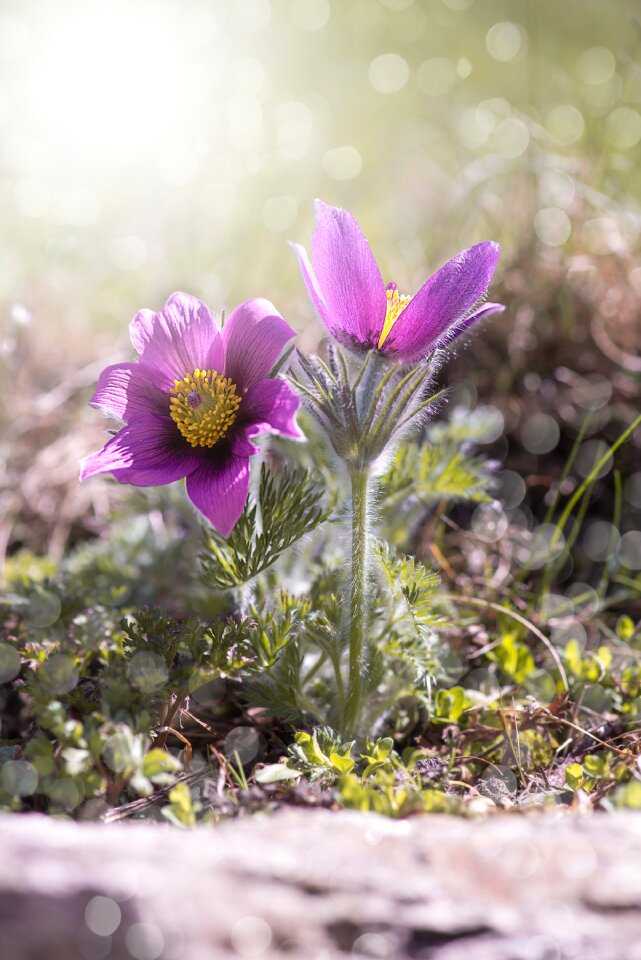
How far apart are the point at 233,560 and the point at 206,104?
4.22 meters

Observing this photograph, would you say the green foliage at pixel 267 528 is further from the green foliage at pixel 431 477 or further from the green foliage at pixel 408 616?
the green foliage at pixel 431 477

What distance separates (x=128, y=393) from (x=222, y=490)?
275mm

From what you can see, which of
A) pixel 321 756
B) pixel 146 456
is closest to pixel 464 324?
pixel 146 456

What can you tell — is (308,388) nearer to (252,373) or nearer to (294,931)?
(252,373)

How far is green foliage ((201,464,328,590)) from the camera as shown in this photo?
1303 millimetres

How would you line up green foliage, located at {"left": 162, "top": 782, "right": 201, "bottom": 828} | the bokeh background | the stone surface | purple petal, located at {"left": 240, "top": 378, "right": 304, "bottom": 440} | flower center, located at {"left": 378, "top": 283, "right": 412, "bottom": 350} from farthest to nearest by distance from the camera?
the bokeh background, flower center, located at {"left": 378, "top": 283, "right": 412, "bottom": 350}, purple petal, located at {"left": 240, "top": 378, "right": 304, "bottom": 440}, green foliage, located at {"left": 162, "top": 782, "right": 201, "bottom": 828}, the stone surface

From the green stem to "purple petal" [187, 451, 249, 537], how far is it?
0.61 ft

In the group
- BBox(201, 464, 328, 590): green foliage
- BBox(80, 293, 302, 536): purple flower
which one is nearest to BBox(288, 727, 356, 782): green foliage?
BBox(201, 464, 328, 590): green foliage

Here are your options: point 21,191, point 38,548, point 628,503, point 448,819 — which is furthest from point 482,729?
point 21,191

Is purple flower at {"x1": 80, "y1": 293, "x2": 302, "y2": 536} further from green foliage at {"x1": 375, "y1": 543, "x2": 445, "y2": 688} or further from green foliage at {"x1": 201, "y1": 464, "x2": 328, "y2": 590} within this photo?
green foliage at {"x1": 375, "y1": 543, "x2": 445, "y2": 688}

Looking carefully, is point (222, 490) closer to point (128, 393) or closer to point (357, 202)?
point (128, 393)

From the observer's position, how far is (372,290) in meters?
1.24

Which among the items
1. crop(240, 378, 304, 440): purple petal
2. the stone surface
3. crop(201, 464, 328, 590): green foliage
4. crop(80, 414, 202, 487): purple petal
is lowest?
the stone surface

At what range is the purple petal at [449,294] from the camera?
1223 mm
